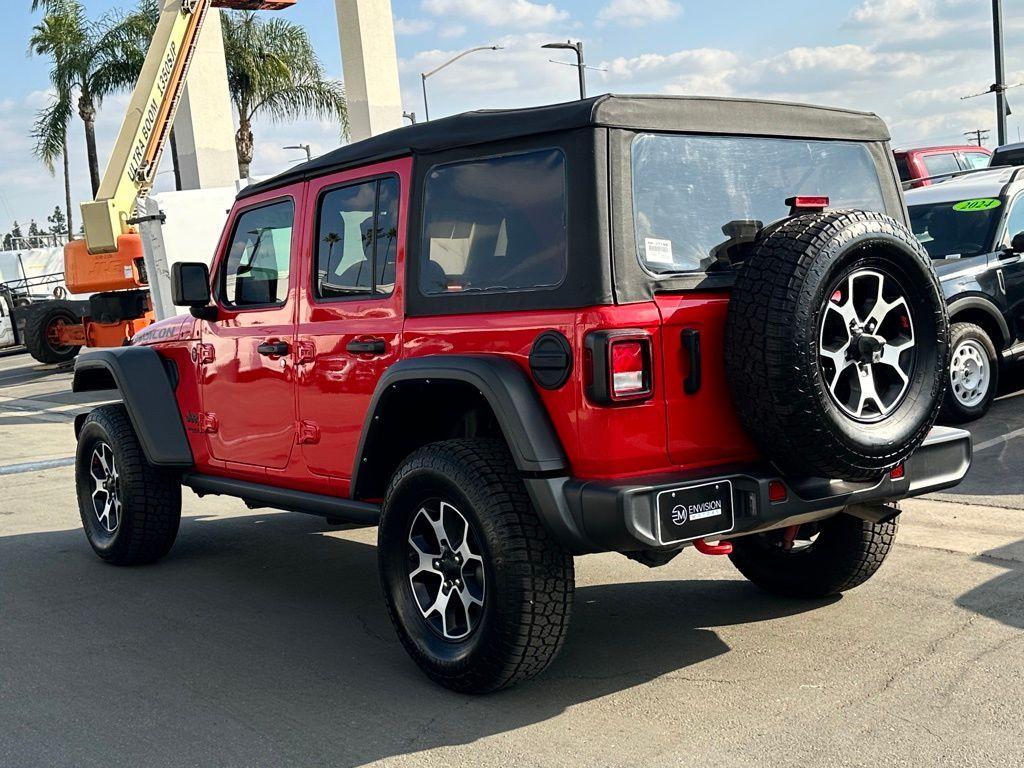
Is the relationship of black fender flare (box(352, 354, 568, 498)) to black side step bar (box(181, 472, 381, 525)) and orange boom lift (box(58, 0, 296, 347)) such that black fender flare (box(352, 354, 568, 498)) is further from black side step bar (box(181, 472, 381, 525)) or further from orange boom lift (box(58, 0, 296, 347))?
orange boom lift (box(58, 0, 296, 347))

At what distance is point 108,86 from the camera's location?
3125cm

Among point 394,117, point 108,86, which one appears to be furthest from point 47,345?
point 108,86

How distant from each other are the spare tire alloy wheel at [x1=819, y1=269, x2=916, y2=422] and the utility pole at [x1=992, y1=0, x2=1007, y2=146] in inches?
870

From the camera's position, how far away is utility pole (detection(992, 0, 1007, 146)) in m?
23.7

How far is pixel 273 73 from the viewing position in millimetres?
29656

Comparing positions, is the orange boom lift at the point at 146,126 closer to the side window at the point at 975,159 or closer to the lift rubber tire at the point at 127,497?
the lift rubber tire at the point at 127,497

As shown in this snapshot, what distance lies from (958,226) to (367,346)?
6828 mm

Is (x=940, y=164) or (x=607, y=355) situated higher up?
(x=940, y=164)

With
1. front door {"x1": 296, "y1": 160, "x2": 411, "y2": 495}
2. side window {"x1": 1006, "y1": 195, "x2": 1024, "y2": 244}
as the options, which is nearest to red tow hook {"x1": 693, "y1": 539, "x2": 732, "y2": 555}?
front door {"x1": 296, "y1": 160, "x2": 411, "y2": 495}

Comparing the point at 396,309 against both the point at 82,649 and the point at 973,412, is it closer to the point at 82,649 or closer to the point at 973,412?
the point at 82,649

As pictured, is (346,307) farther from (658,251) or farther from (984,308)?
(984,308)

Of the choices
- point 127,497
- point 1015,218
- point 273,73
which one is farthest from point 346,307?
point 273,73

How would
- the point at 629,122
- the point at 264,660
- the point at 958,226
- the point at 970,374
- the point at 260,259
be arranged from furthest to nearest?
the point at 958,226
the point at 970,374
the point at 260,259
the point at 264,660
the point at 629,122

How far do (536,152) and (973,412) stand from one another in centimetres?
585
